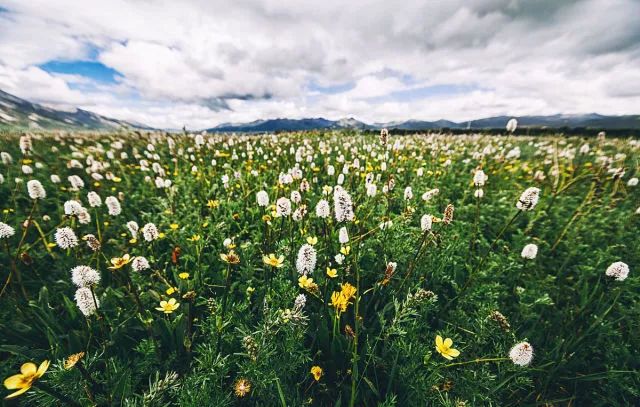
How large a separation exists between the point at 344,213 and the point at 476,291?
4.72 ft

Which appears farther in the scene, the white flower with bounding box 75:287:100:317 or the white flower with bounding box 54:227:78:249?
the white flower with bounding box 54:227:78:249

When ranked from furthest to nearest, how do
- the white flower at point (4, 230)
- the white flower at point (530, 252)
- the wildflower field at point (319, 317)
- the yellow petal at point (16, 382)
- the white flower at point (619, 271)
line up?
the white flower at point (530, 252) < the white flower at point (619, 271) < the white flower at point (4, 230) < the wildflower field at point (319, 317) < the yellow petal at point (16, 382)

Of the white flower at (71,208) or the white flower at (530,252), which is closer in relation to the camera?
the white flower at (71,208)

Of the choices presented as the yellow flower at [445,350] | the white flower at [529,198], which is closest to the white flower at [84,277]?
the yellow flower at [445,350]

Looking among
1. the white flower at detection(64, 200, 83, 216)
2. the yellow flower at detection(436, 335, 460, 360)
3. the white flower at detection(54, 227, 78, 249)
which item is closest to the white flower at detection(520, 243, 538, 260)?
the yellow flower at detection(436, 335, 460, 360)

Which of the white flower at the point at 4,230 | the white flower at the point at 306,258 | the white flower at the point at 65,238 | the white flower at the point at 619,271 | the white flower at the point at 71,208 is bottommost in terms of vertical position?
the white flower at the point at 619,271

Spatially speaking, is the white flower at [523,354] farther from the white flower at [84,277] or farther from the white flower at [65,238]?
the white flower at [65,238]

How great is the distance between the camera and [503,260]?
303 cm

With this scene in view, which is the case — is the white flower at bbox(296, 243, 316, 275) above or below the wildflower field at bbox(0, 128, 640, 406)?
above

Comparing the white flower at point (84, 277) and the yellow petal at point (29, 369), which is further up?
the white flower at point (84, 277)

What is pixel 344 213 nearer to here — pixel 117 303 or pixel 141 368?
pixel 141 368

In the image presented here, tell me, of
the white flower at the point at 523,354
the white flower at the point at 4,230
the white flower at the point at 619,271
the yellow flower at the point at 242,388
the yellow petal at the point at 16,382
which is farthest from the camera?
the white flower at the point at 619,271

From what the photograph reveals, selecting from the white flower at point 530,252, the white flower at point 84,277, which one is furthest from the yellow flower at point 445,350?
the white flower at point 84,277

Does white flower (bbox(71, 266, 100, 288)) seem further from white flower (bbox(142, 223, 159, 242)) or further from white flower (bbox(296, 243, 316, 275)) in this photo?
white flower (bbox(296, 243, 316, 275))
